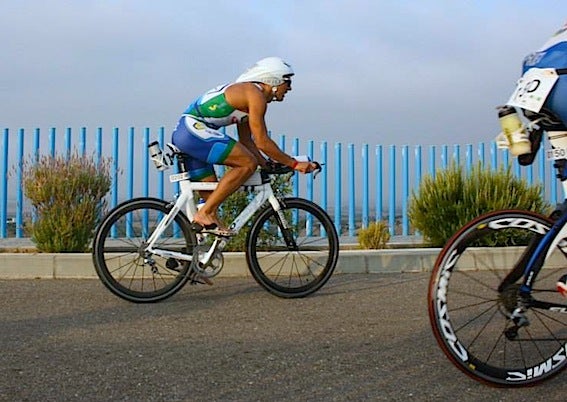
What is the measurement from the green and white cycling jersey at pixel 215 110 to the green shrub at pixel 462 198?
4.04 metres

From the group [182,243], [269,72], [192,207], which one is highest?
[269,72]

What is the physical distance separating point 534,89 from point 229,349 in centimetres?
210

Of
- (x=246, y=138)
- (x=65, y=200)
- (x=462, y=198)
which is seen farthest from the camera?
(x=462, y=198)

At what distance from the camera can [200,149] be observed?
6148mm

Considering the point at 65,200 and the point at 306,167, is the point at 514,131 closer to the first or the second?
the point at 306,167

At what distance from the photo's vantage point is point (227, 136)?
6.20 meters

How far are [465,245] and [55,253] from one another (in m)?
5.39

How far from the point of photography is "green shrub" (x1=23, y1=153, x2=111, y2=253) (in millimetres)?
8312

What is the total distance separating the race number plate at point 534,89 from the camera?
11.6 ft

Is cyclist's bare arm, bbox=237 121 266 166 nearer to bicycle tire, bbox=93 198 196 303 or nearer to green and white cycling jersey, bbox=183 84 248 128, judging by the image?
green and white cycling jersey, bbox=183 84 248 128

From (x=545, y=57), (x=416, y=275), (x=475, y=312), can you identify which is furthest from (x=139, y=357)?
(x=416, y=275)

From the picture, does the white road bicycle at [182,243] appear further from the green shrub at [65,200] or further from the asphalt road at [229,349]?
the green shrub at [65,200]

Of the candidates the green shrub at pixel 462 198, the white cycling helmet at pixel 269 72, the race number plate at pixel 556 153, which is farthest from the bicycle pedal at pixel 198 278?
the green shrub at pixel 462 198

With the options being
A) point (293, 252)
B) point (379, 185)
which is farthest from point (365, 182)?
point (293, 252)
